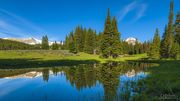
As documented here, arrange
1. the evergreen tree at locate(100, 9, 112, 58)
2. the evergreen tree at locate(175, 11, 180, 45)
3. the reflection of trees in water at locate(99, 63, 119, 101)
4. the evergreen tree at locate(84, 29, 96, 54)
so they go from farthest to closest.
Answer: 1. the evergreen tree at locate(84, 29, 96, 54)
2. the evergreen tree at locate(175, 11, 180, 45)
3. the evergreen tree at locate(100, 9, 112, 58)
4. the reflection of trees in water at locate(99, 63, 119, 101)

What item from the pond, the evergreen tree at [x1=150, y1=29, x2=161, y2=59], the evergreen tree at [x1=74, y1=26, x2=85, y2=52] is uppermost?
the evergreen tree at [x1=74, y1=26, x2=85, y2=52]

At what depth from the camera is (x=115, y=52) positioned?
67812mm

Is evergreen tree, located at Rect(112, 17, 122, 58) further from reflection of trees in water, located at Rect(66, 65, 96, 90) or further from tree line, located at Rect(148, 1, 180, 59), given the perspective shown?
reflection of trees in water, located at Rect(66, 65, 96, 90)

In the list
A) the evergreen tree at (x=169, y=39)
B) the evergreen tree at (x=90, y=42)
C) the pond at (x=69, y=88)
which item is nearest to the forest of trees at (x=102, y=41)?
the evergreen tree at (x=90, y=42)

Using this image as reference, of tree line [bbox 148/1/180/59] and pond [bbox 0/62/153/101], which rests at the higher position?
tree line [bbox 148/1/180/59]

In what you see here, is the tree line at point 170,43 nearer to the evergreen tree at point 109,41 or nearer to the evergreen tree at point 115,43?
the evergreen tree at point 115,43

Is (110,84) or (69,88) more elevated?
(110,84)

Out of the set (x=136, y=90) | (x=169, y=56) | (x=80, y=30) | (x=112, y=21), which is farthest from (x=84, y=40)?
(x=136, y=90)

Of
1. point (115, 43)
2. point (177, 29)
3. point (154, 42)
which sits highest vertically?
point (177, 29)

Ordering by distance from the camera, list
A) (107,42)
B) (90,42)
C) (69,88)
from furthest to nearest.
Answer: (90,42) → (107,42) → (69,88)

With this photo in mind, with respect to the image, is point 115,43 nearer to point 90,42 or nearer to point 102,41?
point 102,41

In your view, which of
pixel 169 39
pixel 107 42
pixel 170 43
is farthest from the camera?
pixel 169 39

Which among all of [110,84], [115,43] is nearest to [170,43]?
[115,43]

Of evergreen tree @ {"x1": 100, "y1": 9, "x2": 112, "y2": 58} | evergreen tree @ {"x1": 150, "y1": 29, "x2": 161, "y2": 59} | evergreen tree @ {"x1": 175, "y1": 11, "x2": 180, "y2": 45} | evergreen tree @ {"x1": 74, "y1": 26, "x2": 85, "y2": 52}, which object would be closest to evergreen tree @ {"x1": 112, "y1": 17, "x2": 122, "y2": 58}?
evergreen tree @ {"x1": 100, "y1": 9, "x2": 112, "y2": 58}
